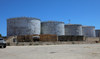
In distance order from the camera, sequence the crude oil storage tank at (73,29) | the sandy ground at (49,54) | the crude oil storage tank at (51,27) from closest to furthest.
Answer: the sandy ground at (49,54) → the crude oil storage tank at (51,27) → the crude oil storage tank at (73,29)

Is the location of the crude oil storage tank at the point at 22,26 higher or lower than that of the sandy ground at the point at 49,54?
higher

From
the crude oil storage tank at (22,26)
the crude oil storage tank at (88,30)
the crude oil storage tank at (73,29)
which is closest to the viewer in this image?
the crude oil storage tank at (22,26)

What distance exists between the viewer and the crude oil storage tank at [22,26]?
59.2m

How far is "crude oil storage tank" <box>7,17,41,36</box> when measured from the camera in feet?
194

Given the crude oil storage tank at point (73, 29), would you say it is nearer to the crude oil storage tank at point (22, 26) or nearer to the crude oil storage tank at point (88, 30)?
the crude oil storage tank at point (88, 30)

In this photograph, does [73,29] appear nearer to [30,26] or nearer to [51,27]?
[51,27]

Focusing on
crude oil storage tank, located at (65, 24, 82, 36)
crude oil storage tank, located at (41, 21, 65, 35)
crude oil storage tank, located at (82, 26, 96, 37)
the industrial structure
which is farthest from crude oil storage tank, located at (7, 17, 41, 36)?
crude oil storage tank, located at (82, 26, 96, 37)

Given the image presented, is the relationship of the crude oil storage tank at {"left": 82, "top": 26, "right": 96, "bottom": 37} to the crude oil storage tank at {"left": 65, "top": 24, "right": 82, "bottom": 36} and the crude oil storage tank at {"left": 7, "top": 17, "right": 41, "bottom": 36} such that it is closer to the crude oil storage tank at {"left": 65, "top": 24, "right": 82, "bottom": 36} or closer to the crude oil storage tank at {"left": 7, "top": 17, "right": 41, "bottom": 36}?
the crude oil storage tank at {"left": 65, "top": 24, "right": 82, "bottom": 36}

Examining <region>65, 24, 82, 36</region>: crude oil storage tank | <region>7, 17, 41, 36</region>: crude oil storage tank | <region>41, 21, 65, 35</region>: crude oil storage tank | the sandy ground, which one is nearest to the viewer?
the sandy ground

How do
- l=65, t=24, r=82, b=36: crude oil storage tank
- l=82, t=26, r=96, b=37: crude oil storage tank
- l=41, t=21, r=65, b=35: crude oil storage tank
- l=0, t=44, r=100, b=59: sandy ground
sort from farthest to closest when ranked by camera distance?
1. l=82, t=26, r=96, b=37: crude oil storage tank
2. l=65, t=24, r=82, b=36: crude oil storage tank
3. l=41, t=21, r=65, b=35: crude oil storage tank
4. l=0, t=44, r=100, b=59: sandy ground

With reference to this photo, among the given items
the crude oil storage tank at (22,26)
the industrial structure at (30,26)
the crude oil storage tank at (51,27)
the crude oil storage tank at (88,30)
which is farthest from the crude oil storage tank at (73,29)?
the crude oil storage tank at (22,26)

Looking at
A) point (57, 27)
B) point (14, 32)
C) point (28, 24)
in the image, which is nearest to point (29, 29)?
point (28, 24)

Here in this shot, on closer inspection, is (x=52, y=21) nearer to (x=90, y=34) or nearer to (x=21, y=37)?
(x=21, y=37)

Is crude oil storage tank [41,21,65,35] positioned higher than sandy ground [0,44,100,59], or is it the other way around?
crude oil storage tank [41,21,65,35]
